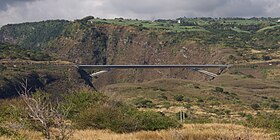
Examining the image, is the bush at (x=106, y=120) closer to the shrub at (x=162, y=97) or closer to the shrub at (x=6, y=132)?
the shrub at (x=6, y=132)

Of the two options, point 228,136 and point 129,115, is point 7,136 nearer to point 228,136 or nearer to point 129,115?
point 129,115

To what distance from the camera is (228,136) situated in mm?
17891

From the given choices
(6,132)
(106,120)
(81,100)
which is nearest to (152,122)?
(106,120)

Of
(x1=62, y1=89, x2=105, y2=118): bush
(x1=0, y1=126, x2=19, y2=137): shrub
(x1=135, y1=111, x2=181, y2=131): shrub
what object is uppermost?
(x1=62, y1=89, x2=105, y2=118): bush

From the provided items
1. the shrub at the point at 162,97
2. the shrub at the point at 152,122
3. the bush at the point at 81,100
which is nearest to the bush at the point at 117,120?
the shrub at the point at 152,122

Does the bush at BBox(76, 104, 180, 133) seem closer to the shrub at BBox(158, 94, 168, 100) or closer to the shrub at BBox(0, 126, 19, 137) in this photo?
the shrub at BBox(0, 126, 19, 137)

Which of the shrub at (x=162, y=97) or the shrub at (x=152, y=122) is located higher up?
the shrub at (x=152, y=122)

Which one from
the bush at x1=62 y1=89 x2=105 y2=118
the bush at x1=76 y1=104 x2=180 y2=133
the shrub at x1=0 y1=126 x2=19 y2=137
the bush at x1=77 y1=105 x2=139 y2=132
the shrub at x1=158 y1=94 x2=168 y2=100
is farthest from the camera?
the shrub at x1=158 y1=94 x2=168 y2=100

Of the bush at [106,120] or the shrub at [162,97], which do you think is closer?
the bush at [106,120]

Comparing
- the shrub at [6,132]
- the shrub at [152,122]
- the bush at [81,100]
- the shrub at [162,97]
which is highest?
the bush at [81,100]

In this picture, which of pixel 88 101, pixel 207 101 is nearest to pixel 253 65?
pixel 207 101

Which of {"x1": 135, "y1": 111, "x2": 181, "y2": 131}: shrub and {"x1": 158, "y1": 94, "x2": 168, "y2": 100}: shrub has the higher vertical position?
{"x1": 135, "y1": 111, "x2": 181, "y2": 131}: shrub

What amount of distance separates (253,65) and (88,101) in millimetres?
132736

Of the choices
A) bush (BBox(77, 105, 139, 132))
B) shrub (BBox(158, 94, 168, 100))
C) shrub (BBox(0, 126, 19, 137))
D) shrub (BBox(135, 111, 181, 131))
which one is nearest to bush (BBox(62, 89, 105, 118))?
bush (BBox(77, 105, 139, 132))
